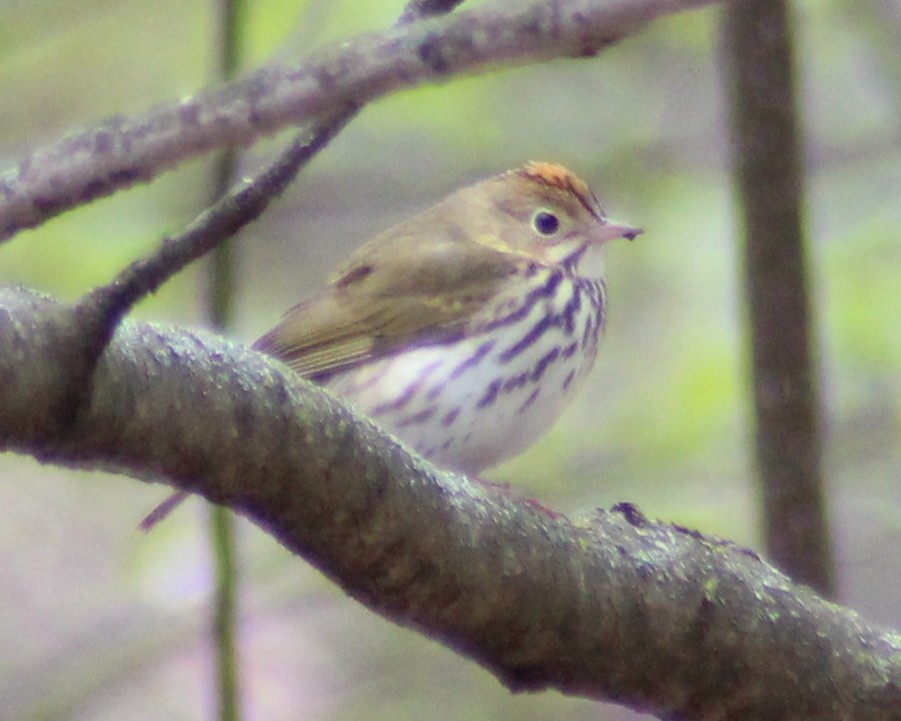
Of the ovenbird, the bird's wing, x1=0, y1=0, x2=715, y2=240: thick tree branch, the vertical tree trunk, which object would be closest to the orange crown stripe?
the ovenbird

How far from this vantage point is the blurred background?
4.53 m

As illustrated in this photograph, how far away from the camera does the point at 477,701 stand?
496 cm

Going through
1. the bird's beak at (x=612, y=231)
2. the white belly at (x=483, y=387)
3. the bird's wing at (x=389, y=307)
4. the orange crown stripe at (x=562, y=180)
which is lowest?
the white belly at (x=483, y=387)

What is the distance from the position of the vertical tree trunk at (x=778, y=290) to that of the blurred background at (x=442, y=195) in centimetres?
94

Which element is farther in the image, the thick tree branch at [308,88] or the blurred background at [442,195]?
the blurred background at [442,195]

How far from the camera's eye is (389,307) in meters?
4.01

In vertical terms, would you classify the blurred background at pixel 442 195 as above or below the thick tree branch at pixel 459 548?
above

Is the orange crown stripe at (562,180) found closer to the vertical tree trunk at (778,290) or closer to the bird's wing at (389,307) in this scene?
the bird's wing at (389,307)

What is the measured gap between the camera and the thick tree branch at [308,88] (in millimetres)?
1466

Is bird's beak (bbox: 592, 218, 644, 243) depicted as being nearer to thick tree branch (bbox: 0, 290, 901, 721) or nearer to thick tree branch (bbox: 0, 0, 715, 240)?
thick tree branch (bbox: 0, 290, 901, 721)

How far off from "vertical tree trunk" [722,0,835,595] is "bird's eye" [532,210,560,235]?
0.92 m

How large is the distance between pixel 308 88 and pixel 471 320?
2318 mm

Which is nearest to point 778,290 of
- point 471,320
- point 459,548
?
point 471,320

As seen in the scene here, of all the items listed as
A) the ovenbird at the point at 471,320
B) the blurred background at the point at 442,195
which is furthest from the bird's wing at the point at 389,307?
the blurred background at the point at 442,195
